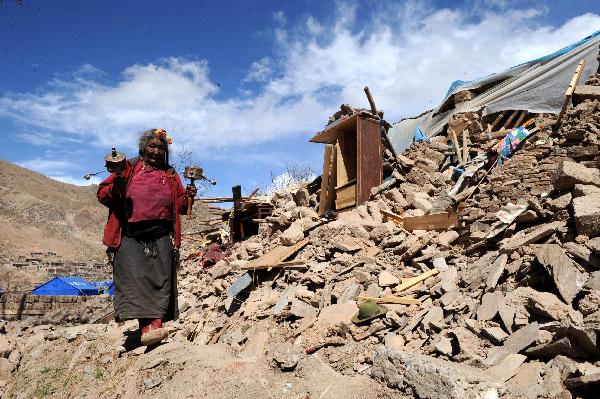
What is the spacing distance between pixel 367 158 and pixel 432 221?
3.17m

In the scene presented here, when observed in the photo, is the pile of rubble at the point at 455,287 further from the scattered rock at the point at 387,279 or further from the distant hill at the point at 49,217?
the distant hill at the point at 49,217

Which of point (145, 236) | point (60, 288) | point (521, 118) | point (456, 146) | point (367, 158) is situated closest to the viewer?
point (145, 236)

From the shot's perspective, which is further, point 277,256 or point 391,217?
point 391,217

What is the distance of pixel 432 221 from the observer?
224 inches

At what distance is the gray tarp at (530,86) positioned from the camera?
25.4 ft

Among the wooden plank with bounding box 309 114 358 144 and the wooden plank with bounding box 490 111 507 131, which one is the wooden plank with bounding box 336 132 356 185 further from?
the wooden plank with bounding box 490 111 507 131

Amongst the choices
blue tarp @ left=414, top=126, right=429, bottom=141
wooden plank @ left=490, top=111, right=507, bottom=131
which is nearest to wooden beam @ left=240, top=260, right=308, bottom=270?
blue tarp @ left=414, top=126, right=429, bottom=141

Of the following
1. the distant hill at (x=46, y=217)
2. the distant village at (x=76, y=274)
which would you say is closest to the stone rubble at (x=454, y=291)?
the distant village at (x=76, y=274)

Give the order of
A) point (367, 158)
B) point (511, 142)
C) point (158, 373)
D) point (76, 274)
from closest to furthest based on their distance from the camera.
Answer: point (158, 373) → point (511, 142) → point (367, 158) → point (76, 274)

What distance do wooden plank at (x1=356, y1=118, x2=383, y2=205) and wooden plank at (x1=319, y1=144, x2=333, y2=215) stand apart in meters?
1.27

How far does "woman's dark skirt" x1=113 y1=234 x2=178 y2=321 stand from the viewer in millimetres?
3914

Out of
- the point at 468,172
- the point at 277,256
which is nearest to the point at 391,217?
the point at 468,172

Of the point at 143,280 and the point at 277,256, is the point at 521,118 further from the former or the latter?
the point at 143,280

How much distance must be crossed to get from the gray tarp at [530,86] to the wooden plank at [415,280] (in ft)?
16.8
